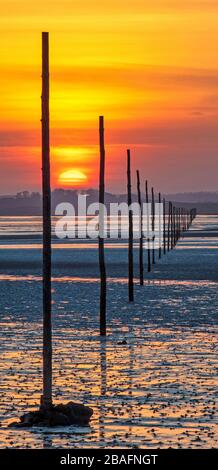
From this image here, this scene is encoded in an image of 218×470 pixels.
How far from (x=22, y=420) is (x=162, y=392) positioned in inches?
122

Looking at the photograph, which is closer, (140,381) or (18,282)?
(140,381)

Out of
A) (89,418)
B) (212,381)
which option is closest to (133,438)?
(89,418)

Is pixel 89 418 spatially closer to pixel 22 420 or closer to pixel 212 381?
pixel 22 420

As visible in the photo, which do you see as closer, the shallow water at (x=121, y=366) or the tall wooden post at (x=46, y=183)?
the shallow water at (x=121, y=366)

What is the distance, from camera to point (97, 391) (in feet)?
57.5

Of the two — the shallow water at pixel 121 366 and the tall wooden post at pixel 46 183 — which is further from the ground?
the tall wooden post at pixel 46 183

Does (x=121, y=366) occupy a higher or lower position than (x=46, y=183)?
lower

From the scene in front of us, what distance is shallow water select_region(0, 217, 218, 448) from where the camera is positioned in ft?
46.8

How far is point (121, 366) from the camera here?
66.3 ft

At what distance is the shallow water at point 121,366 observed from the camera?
14258 mm

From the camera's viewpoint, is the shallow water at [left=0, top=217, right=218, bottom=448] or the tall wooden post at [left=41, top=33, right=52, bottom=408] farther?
the tall wooden post at [left=41, top=33, right=52, bottom=408]

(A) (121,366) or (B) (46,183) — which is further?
(A) (121,366)

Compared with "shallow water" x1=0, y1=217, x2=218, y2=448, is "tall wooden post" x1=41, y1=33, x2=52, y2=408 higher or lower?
higher
